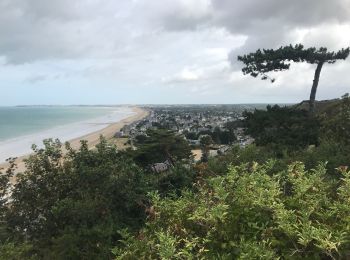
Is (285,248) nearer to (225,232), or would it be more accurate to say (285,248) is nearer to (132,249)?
(225,232)

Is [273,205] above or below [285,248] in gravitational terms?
above

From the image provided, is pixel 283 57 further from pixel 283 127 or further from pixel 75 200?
pixel 75 200

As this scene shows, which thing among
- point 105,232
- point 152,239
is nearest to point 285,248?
point 152,239

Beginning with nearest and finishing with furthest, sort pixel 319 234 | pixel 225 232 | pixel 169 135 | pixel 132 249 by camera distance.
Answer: pixel 319 234, pixel 225 232, pixel 132 249, pixel 169 135

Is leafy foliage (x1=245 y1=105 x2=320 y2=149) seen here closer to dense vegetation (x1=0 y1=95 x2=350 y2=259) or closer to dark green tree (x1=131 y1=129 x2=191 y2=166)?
dense vegetation (x1=0 y1=95 x2=350 y2=259)

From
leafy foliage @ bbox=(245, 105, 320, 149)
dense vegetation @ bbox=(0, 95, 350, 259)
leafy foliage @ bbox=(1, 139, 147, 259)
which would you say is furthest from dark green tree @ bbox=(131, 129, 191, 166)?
leafy foliage @ bbox=(1, 139, 147, 259)

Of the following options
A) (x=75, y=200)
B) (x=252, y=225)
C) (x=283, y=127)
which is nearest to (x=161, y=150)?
(x=283, y=127)

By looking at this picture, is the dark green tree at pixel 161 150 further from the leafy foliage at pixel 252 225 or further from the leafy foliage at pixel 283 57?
the leafy foliage at pixel 252 225

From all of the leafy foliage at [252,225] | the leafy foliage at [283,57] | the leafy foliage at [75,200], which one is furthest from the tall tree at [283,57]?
the leafy foliage at [252,225]

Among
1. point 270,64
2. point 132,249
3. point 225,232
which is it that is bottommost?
point 132,249
